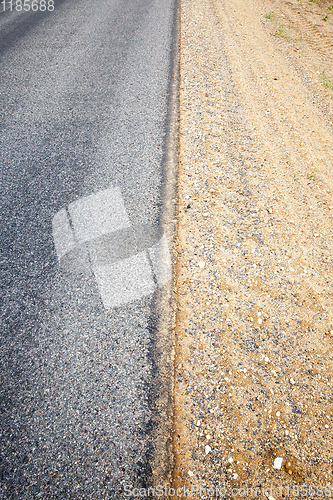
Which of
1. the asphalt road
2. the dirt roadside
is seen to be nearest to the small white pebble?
the dirt roadside

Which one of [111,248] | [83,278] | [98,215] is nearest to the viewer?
[83,278]

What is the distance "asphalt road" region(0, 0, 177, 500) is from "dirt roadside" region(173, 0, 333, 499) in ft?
0.83

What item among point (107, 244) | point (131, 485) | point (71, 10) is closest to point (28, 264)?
point (107, 244)

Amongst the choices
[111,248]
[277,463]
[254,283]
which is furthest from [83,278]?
[277,463]

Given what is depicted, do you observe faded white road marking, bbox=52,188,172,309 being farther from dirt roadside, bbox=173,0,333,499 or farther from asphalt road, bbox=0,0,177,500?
dirt roadside, bbox=173,0,333,499

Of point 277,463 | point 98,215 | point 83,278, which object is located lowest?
point 277,463

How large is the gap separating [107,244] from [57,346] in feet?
3.48

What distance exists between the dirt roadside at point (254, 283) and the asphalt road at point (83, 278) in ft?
0.83

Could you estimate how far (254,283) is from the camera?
2473 mm

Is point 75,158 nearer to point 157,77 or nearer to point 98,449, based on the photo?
point 157,77

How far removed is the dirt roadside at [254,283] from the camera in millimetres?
1688

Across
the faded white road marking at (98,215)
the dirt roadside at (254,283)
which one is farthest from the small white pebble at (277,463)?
the faded white road marking at (98,215)

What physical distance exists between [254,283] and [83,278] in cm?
159

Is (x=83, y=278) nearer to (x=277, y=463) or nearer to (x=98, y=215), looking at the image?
(x=98, y=215)
